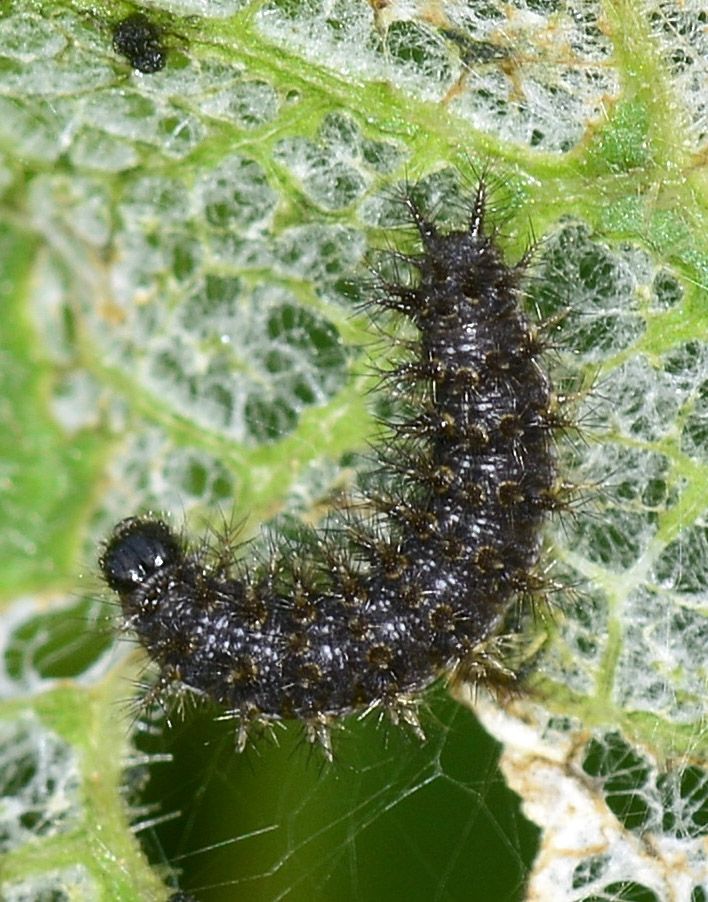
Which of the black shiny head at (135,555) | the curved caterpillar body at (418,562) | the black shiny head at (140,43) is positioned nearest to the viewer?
the curved caterpillar body at (418,562)

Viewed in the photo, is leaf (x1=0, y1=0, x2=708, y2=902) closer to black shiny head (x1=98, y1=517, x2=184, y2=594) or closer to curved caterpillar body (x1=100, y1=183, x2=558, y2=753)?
curved caterpillar body (x1=100, y1=183, x2=558, y2=753)

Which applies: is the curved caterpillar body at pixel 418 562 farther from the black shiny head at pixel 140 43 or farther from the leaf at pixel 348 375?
the black shiny head at pixel 140 43

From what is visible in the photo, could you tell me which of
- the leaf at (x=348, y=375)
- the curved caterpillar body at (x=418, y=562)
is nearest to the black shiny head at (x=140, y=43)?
the leaf at (x=348, y=375)

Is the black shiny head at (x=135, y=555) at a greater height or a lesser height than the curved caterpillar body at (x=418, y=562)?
lesser

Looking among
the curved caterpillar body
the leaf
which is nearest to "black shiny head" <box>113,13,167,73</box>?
the leaf

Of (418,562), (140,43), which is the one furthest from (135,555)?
(140,43)

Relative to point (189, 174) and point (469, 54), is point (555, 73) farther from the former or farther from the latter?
point (189, 174)

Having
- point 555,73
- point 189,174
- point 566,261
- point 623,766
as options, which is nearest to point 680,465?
point 566,261
